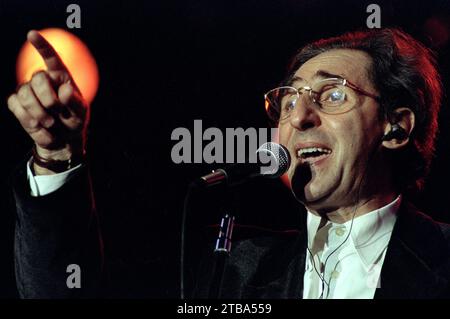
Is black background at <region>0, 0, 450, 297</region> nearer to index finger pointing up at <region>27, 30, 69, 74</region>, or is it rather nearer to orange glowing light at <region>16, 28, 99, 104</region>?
orange glowing light at <region>16, 28, 99, 104</region>

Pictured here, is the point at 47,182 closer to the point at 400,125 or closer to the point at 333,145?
the point at 333,145

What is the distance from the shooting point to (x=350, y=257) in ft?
7.43

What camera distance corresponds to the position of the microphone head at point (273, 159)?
190 cm

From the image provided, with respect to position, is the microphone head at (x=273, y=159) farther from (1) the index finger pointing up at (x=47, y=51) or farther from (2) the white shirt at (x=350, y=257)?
(1) the index finger pointing up at (x=47, y=51)

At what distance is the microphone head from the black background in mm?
1046

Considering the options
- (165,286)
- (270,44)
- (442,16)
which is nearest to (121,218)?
(165,286)

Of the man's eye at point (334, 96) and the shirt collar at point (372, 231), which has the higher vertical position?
the man's eye at point (334, 96)

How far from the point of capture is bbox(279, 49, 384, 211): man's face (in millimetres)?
2334

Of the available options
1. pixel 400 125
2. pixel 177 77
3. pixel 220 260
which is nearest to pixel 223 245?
pixel 220 260

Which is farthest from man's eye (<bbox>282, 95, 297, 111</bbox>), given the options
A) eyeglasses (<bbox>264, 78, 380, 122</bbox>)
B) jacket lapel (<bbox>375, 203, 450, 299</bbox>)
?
jacket lapel (<bbox>375, 203, 450, 299</bbox>)

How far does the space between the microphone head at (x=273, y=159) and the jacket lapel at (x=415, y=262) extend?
24.9 inches

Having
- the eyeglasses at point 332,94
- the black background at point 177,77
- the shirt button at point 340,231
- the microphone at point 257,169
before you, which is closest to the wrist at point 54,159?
the microphone at point 257,169

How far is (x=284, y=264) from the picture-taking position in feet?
7.70

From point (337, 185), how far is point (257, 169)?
614 mm
